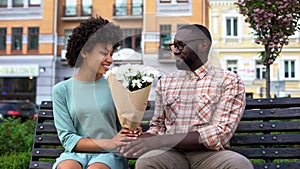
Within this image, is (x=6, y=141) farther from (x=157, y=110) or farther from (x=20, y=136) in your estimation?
(x=157, y=110)

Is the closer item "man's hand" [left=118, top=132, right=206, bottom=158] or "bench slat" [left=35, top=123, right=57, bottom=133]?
"man's hand" [left=118, top=132, right=206, bottom=158]

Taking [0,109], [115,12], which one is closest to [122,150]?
[0,109]

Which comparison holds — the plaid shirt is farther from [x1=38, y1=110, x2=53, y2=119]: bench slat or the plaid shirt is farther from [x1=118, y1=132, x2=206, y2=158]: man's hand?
[x1=38, y1=110, x2=53, y2=119]: bench slat

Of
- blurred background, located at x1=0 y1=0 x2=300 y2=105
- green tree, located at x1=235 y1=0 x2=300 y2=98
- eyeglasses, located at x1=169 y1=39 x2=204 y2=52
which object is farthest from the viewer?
blurred background, located at x1=0 y1=0 x2=300 y2=105

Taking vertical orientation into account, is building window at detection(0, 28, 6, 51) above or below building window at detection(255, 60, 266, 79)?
above

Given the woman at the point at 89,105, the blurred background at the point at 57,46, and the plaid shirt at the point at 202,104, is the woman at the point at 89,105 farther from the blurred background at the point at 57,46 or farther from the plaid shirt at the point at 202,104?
the blurred background at the point at 57,46

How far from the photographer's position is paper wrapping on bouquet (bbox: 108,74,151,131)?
6.17 feet

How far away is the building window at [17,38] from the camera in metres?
20.3

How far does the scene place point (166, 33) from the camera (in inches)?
84.0

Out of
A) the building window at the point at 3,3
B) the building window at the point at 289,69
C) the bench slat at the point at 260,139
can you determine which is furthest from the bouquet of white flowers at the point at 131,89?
the building window at the point at 3,3

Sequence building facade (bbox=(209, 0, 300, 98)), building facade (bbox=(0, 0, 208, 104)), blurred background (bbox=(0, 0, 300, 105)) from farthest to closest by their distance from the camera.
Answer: building facade (bbox=(0, 0, 208, 104))
blurred background (bbox=(0, 0, 300, 105))
building facade (bbox=(209, 0, 300, 98))

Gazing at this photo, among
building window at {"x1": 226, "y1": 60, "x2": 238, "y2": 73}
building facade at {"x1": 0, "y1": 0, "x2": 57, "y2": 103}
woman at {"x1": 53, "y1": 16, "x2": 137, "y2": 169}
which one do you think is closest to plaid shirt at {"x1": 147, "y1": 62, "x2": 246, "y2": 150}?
woman at {"x1": 53, "y1": 16, "x2": 137, "y2": 169}

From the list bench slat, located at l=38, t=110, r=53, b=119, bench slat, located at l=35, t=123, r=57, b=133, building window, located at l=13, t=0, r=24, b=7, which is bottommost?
bench slat, located at l=35, t=123, r=57, b=133

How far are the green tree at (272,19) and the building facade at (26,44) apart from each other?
49.5ft
